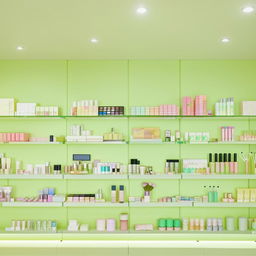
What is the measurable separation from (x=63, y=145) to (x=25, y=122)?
2.19 ft

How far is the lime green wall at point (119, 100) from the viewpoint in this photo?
4.84 m

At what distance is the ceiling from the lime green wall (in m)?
0.24

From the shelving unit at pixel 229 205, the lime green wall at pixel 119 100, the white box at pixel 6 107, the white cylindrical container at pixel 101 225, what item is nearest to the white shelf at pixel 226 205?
the shelving unit at pixel 229 205

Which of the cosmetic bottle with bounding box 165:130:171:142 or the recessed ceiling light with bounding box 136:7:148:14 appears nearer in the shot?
the recessed ceiling light with bounding box 136:7:148:14

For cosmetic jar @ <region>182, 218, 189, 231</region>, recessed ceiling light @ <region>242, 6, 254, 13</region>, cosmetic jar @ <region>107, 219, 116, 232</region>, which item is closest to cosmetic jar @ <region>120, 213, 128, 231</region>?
cosmetic jar @ <region>107, 219, 116, 232</region>

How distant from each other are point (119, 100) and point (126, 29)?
153 cm

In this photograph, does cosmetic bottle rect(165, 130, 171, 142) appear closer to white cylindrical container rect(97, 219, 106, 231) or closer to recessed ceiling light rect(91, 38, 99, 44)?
white cylindrical container rect(97, 219, 106, 231)

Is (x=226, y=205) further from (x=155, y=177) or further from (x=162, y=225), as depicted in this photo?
(x=155, y=177)

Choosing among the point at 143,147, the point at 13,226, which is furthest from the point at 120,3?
the point at 13,226

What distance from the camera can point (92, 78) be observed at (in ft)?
16.0

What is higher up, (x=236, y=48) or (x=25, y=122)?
(x=236, y=48)

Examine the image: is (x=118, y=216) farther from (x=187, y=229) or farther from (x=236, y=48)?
(x=236, y=48)

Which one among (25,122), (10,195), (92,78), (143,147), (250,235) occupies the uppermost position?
(92,78)

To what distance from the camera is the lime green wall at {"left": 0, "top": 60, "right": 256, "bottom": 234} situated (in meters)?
4.84
